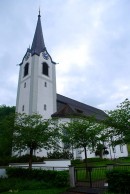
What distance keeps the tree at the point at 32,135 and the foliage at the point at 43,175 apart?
1.24m

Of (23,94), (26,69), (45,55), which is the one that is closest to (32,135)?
(23,94)

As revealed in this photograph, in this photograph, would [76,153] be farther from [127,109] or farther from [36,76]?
[127,109]

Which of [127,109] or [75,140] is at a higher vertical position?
[127,109]

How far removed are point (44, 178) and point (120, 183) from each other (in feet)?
21.6

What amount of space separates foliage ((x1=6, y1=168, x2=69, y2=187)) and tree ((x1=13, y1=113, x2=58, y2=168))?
124cm

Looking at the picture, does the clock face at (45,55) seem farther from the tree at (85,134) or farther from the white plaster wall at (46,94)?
the tree at (85,134)

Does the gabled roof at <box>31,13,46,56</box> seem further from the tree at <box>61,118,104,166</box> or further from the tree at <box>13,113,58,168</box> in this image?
the tree at <box>61,118,104,166</box>

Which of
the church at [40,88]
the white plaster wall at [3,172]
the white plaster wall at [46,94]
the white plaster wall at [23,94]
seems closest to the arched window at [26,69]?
the church at [40,88]

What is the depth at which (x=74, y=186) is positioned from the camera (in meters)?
14.3

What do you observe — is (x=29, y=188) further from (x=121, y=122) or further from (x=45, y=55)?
(x=45, y=55)

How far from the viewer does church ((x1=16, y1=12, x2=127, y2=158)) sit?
3728 centimetres

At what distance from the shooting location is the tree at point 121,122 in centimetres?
1608

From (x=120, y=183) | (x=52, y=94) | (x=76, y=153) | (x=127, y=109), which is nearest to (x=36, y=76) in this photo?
(x=52, y=94)

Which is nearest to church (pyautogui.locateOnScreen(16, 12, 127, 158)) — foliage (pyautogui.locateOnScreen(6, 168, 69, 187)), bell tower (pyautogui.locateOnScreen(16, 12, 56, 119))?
bell tower (pyautogui.locateOnScreen(16, 12, 56, 119))
